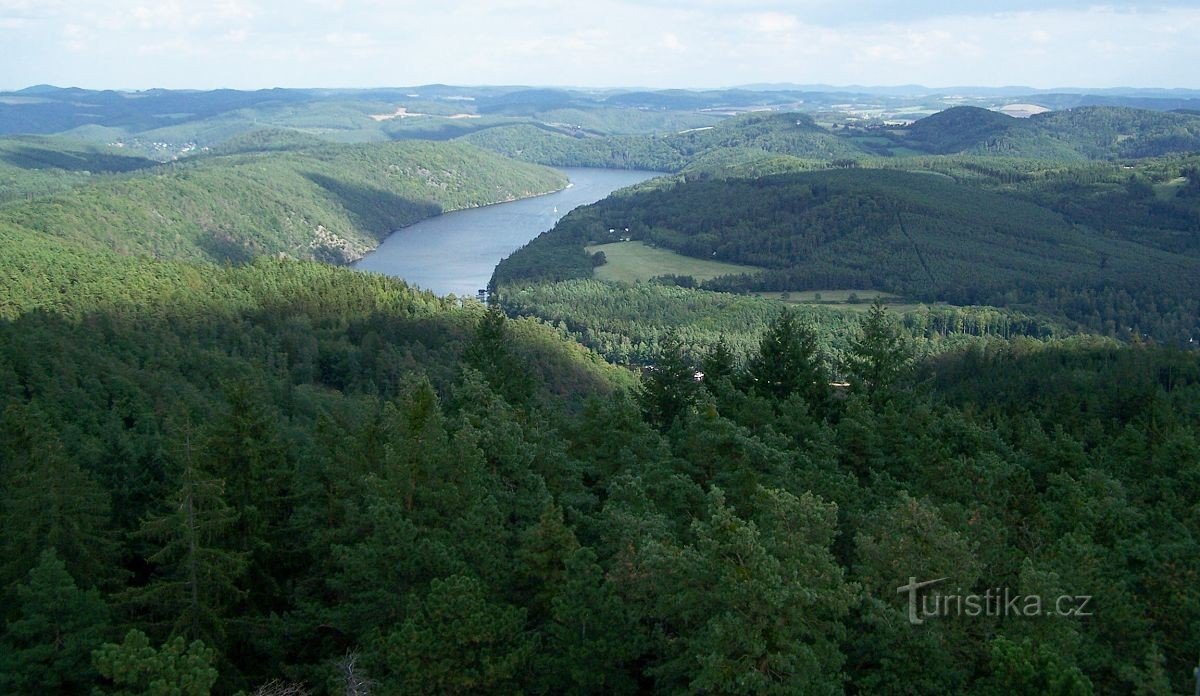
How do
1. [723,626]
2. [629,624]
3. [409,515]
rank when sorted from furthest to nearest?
[409,515] → [629,624] → [723,626]

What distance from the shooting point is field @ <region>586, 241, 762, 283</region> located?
159m

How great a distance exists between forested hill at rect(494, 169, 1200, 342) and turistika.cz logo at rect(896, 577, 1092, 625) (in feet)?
376

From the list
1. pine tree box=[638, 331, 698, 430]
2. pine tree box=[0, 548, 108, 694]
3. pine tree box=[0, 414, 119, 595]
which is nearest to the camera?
pine tree box=[0, 548, 108, 694]

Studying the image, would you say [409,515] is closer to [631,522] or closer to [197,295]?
[631,522]

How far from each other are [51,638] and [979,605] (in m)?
16.4

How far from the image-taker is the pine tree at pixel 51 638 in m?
16.7

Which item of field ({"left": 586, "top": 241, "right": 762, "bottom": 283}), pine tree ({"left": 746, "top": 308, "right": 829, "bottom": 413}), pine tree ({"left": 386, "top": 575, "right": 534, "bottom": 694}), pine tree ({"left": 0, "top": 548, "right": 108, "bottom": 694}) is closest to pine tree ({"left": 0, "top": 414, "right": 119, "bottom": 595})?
pine tree ({"left": 0, "top": 548, "right": 108, "bottom": 694})

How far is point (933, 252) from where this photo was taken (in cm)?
16288

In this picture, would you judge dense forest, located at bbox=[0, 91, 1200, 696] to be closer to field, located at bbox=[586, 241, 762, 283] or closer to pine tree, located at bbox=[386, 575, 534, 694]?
pine tree, located at bbox=[386, 575, 534, 694]

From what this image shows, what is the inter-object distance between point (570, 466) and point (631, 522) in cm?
626

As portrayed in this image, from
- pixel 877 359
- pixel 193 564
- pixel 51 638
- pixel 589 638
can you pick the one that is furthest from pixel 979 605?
pixel 877 359

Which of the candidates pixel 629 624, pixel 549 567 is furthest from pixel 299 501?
pixel 629 624

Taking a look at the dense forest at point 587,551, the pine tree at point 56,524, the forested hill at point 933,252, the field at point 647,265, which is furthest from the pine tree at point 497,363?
the field at point 647,265

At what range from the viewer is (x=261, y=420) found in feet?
77.3
